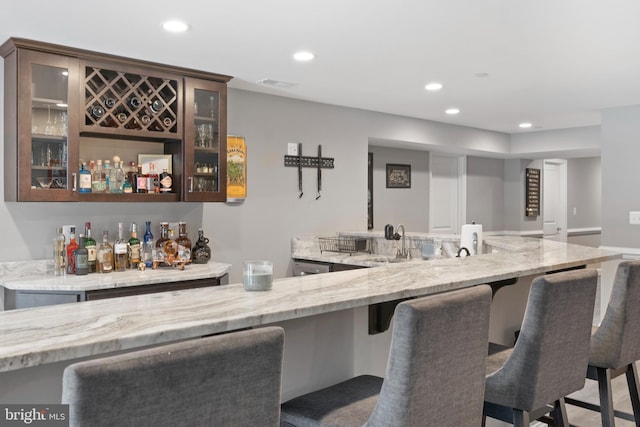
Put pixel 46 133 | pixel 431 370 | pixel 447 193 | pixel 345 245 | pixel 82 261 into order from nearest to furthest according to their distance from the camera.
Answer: pixel 431 370 → pixel 46 133 → pixel 82 261 → pixel 345 245 → pixel 447 193

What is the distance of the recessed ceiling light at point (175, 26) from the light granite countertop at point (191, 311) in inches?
66.7

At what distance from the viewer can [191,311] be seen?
4.33 feet

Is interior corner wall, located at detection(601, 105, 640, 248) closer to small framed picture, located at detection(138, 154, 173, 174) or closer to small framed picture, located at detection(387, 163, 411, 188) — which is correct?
small framed picture, located at detection(387, 163, 411, 188)

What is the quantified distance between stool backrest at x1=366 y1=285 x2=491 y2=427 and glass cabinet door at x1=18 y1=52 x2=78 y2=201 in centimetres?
278

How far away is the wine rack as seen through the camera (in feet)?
11.3

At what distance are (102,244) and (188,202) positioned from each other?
708mm

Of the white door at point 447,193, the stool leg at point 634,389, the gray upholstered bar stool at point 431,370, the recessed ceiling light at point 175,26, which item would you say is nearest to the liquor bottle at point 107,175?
the recessed ceiling light at point 175,26

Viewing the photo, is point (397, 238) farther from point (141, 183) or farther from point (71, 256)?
point (71, 256)

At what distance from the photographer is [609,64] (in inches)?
144

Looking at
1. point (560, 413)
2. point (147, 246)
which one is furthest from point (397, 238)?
point (560, 413)

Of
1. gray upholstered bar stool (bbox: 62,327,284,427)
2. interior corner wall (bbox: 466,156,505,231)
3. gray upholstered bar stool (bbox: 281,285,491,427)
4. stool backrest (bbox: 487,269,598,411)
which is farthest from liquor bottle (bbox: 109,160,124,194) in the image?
interior corner wall (bbox: 466,156,505,231)

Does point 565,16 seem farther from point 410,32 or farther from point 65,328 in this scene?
point 65,328

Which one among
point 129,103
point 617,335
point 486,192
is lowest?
point 617,335

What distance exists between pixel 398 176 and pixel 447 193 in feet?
3.97
